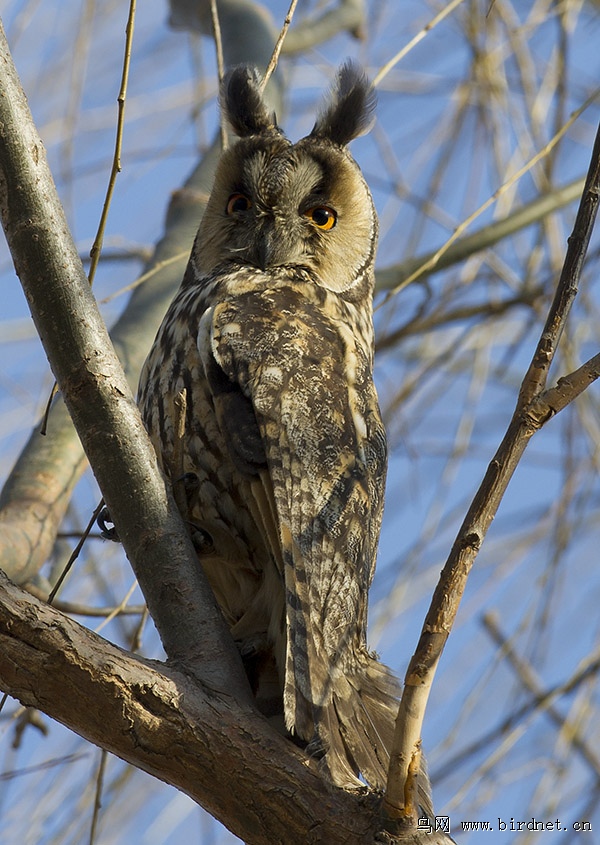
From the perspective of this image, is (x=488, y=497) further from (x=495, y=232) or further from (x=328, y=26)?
(x=328, y=26)

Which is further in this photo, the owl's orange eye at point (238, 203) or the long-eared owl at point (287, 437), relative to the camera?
the owl's orange eye at point (238, 203)

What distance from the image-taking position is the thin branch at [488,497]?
4.34 feet

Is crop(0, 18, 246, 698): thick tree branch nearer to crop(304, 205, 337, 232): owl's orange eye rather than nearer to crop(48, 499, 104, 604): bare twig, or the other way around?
crop(48, 499, 104, 604): bare twig

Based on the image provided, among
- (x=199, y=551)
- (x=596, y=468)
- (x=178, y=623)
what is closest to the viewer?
(x=178, y=623)

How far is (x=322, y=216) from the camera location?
8.77ft

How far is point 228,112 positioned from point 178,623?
5.24ft

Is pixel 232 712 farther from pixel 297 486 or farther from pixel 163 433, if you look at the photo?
pixel 163 433

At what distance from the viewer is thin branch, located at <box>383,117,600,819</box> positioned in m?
1.32

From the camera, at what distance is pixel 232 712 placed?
5.28ft

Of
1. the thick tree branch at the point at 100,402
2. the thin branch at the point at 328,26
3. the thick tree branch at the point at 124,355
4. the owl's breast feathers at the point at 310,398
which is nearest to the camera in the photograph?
the thick tree branch at the point at 100,402

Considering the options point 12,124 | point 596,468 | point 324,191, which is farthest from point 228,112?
point 596,468

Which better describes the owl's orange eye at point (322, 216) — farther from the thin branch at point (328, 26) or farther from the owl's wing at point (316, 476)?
the thin branch at point (328, 26)

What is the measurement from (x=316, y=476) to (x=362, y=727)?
1.55 feet

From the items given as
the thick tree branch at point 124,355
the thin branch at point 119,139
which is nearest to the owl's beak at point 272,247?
the thick tree branch at point 124,355
